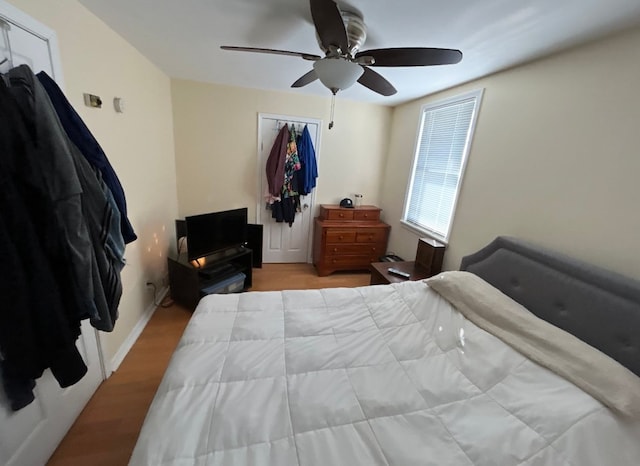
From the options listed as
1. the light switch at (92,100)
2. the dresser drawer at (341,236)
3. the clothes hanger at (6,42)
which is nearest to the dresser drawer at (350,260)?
the dresser drawer at (341,236)

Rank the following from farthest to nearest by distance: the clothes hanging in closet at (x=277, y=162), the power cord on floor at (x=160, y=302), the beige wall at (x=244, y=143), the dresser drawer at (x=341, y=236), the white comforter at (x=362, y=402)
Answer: the dresser drawer at (x=341, y=236)
the clothes hanging in closet at (x=277, y=162)
the beige wall at (x=244, y=143)
the power cord on floor at (x=160, y=302)
the white comforter at (x=362, y=402)

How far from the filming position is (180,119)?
2.95 metres

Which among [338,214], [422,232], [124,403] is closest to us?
[124,403]

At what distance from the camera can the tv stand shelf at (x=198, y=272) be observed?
7.98ft

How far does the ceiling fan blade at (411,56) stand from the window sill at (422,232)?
1.62 meters

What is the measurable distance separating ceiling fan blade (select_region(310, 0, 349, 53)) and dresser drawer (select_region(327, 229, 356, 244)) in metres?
2.18

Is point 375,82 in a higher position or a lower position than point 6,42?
higher

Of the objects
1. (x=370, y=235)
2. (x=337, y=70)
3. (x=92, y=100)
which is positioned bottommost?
(x=370, y=235)

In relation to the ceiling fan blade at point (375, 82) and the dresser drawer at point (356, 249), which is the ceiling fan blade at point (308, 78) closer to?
the ceiling fan blade at point (375, 82)

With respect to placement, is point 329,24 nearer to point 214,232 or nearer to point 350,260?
point 214,232

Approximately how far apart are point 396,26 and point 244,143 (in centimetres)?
222

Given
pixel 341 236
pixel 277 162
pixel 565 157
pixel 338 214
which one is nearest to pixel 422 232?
pixel 341 236

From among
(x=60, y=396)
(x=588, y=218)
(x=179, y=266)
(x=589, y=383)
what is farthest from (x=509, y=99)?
(x=60, y=396)

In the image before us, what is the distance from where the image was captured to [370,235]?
11.2ft
